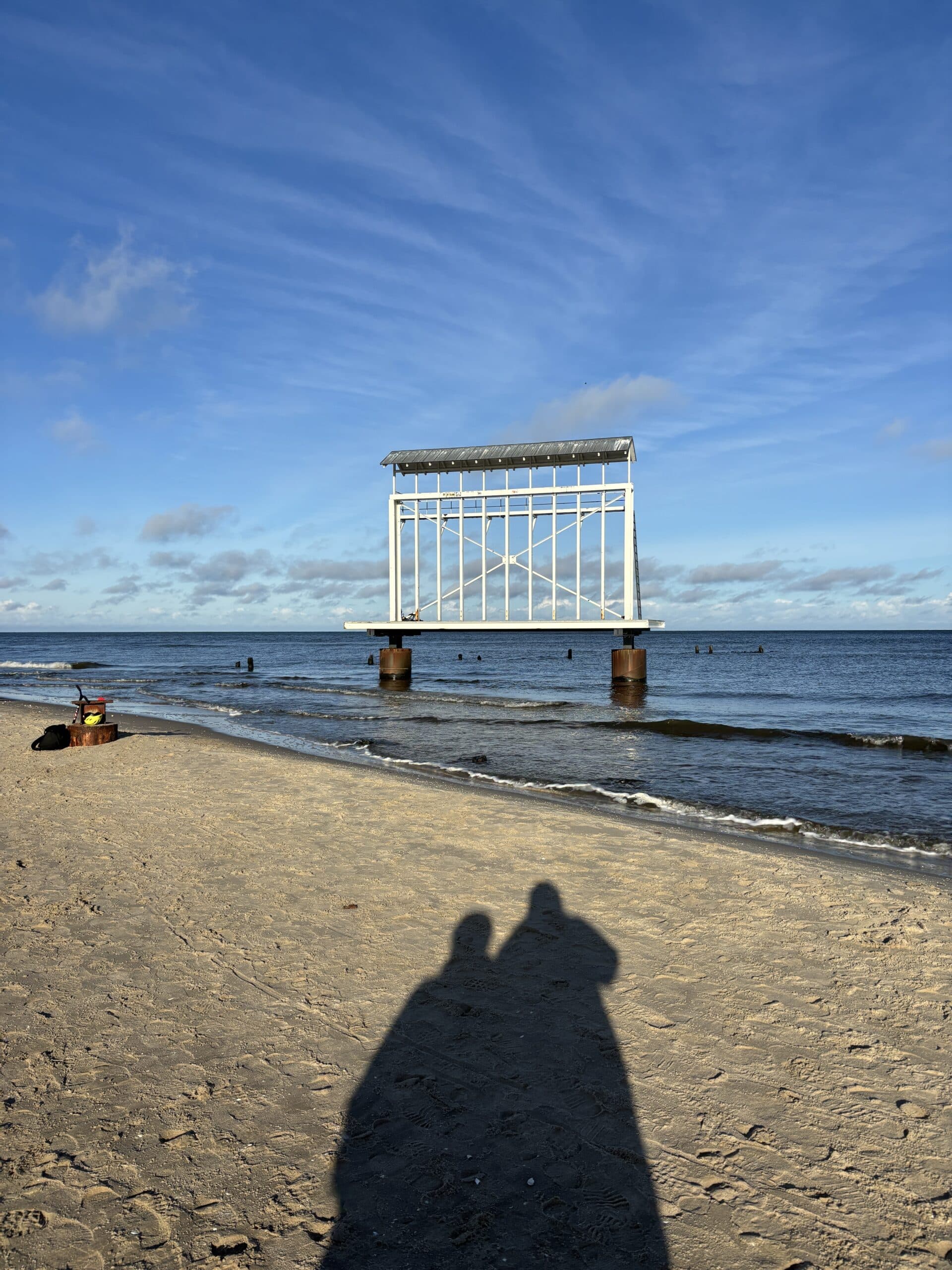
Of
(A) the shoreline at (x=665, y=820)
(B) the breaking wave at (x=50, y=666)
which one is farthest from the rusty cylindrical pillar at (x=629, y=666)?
(B) the breaking wave at (x=50, y=666)

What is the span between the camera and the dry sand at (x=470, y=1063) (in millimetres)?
2684

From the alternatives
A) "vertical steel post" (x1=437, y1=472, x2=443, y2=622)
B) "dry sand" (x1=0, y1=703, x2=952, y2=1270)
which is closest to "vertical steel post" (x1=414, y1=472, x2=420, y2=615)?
"vertical steel post" (x1=437, y1=472, x2=443, y2=622)

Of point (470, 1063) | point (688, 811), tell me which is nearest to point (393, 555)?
point (688, 811)

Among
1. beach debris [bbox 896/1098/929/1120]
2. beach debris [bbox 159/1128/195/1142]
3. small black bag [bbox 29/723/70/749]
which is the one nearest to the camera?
beach debris [bbox 159/1128/195/1142]

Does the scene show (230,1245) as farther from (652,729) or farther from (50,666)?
(50,666)

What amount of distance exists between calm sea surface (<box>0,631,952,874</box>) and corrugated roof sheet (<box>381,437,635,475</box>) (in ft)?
28.8

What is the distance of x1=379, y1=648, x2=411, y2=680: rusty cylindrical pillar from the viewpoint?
30.5 meters

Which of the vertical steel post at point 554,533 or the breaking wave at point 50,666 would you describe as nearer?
the vertical steel post at point 554,533

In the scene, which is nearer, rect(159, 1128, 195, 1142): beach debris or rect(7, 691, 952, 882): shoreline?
rect(159, 1128, 195, 1142): beach debris

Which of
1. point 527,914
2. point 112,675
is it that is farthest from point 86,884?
point 112,675

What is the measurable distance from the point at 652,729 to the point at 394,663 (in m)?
13.9

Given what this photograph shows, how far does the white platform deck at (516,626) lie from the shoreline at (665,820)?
38.0ft

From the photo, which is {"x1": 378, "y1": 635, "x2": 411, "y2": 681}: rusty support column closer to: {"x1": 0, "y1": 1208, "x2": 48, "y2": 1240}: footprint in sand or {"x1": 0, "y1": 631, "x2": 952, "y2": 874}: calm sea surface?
{"x1": 0, "y1": 631, "x2": 952, "y2": 874}: calm sea surface

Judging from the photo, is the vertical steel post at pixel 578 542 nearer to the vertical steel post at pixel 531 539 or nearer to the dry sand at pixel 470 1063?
the vertical steel post at pixel 531 539
